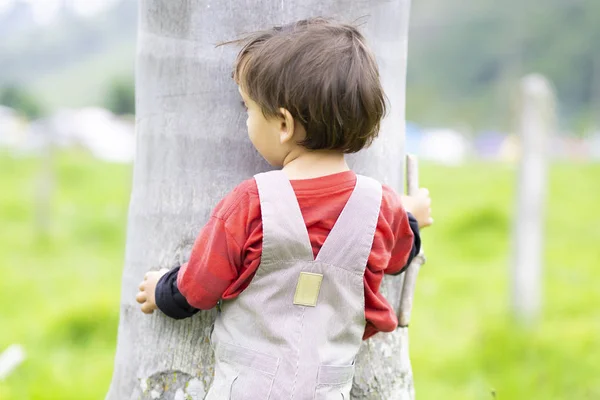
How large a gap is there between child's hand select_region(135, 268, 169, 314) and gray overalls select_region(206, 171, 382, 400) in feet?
0.97

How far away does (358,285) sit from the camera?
194 centimetres

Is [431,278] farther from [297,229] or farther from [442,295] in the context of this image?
[297,229]

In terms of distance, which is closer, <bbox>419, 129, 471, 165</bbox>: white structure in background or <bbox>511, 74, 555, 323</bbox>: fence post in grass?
<bbox>511, 74, 555, 323</bbox>: fence post in grass

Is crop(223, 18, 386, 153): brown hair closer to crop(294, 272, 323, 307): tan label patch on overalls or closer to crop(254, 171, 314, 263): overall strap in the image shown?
crop(254, 171, 314, 263): overall strap

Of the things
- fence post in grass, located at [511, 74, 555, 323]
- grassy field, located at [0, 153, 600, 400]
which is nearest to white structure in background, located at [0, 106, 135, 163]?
grassy field, located at [0, 153, 600, 400]

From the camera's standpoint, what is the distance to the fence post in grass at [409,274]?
237 centimetres

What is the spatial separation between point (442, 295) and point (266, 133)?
505 centimetres

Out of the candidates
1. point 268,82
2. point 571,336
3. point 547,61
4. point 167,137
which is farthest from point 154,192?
point 547,61

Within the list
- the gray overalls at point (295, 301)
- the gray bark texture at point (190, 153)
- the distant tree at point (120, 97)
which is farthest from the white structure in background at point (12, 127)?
the gray overalls at point (295, 301)

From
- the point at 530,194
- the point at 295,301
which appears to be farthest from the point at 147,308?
the point at 530,194

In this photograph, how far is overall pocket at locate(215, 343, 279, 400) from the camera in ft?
6.17

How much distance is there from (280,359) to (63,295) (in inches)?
193

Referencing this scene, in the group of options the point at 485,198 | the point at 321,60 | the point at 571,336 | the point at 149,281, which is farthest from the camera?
the point at 485,198

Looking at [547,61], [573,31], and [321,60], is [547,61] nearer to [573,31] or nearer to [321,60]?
[573,31]
